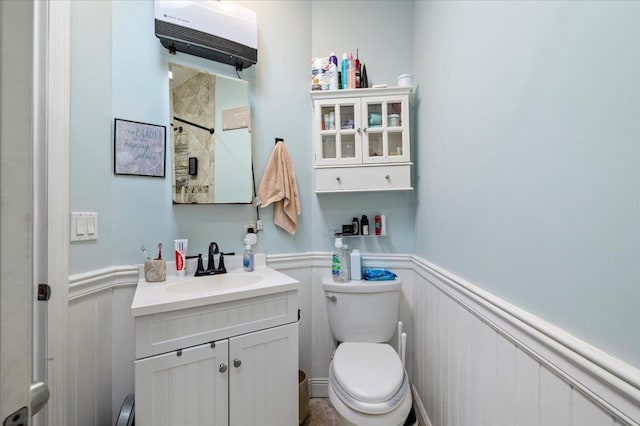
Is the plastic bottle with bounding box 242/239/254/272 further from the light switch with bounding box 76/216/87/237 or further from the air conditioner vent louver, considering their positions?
the air conditioner vent louver

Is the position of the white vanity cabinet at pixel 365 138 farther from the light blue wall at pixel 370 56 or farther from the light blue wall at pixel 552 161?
the light blue wall at pixel 552 161

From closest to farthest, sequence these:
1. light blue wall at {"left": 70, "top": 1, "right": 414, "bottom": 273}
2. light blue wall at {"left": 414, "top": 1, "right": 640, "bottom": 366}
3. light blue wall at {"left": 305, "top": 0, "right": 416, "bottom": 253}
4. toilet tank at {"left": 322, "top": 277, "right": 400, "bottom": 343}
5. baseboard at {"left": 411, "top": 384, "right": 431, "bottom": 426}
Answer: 1. light blue wall at {"left": 414, "top": 1, "right": 640, "bottom": 366}
2. light blue wall at {"left": 70, "top": 1, "right": 414, "bottom": 273}
3. baseboard at {"left": 411, "top": 384, "right": 431, "bottom": 426}
4. toilet tank at {"left": 322, "top": 277, "right": 400, "bottom": 343}
5. light blue wall at {"left": 305, "top": 0, "right": 416, "bottom": 253}

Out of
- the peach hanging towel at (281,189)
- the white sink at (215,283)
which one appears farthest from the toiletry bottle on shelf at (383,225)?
the white sink at (215,283)

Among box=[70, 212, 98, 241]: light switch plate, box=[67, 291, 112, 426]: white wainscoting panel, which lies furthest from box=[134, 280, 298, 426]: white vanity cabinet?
box=[70, 212, 98, 241]: light switch plate

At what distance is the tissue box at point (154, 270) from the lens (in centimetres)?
128

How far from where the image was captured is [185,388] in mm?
1004

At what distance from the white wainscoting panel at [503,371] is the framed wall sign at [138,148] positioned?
152 cm

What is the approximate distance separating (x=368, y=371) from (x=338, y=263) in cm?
60

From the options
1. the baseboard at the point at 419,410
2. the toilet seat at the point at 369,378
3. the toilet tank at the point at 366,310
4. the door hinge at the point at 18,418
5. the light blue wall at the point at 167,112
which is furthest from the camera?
the toilet tank at the point at 366,310

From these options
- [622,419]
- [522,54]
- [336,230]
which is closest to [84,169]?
[336,230]

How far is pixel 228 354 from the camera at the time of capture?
1.09 metres

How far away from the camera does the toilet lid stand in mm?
1063

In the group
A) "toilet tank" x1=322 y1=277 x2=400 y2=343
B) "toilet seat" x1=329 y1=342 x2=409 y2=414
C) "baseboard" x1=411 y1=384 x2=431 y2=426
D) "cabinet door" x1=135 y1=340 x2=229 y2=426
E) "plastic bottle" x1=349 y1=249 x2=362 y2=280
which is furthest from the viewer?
"plastic bottle" x1=349 y1=249 x2=362 y2=280

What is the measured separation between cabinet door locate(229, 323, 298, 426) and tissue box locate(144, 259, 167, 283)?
506mm
